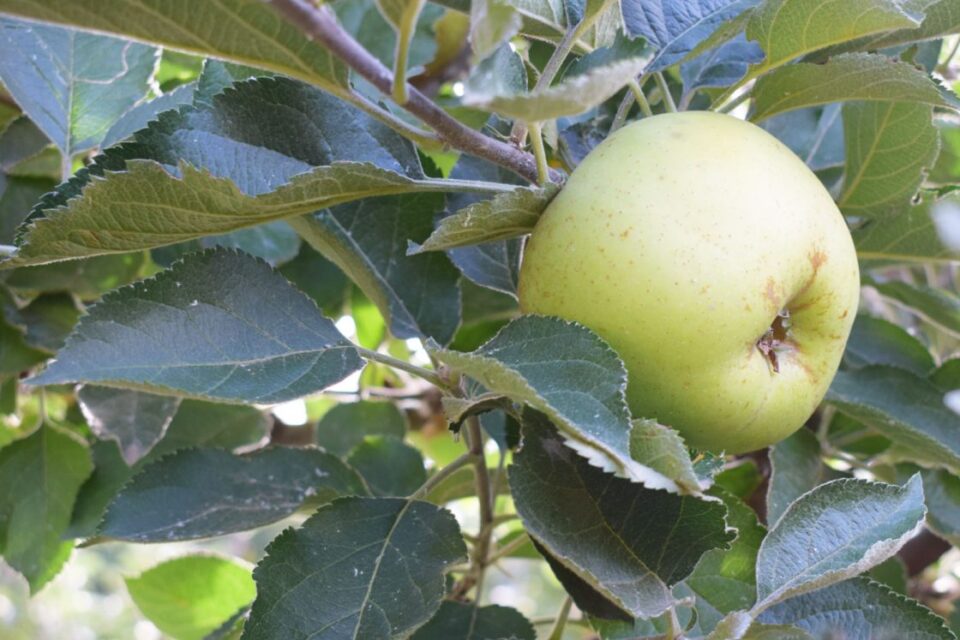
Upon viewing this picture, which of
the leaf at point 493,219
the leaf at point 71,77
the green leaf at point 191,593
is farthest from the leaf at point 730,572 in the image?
the leaf at point 71,77

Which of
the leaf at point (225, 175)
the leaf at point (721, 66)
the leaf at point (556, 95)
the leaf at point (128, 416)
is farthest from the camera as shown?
the leaf at point (128, 416)

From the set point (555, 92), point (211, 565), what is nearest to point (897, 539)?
point (555, 92)

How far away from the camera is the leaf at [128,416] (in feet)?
3.13

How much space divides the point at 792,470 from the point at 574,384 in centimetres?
41

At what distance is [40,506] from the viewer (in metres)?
1.02

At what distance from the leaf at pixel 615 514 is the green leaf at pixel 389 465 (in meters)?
0.40

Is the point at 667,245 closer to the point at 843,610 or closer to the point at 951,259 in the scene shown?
the point at 843,610

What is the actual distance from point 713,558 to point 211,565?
1.77 ft

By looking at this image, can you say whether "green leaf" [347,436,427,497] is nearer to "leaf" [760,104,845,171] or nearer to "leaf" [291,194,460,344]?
"leaf" [291,194,460,344]

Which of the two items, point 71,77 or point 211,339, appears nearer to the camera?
point 211,339

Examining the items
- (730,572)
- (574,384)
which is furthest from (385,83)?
(730,572)

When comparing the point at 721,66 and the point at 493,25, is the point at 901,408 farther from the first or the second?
the point at 493,25

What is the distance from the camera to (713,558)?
2.38ft

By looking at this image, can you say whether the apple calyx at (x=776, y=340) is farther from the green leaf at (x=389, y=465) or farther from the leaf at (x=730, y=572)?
the green leaf at (x=389, y=465)
